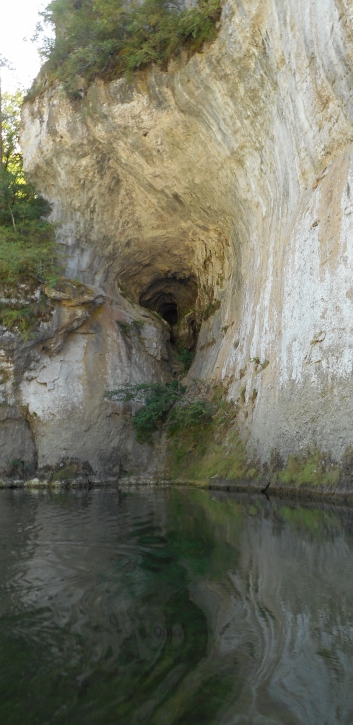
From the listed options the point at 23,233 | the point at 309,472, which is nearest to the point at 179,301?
the point at 23,233

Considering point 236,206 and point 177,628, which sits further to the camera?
point 236,206

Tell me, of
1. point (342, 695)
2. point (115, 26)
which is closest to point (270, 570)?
point (342, 695)

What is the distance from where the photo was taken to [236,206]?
15.3m

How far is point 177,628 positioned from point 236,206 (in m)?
13.8

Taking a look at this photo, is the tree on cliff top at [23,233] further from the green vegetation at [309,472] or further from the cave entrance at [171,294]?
the green vegetation at [309,472]

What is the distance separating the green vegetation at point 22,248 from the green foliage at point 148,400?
11.4 feet

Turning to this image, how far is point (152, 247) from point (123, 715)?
60.8ft

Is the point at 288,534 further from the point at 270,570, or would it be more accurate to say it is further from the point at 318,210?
the point at 318,210

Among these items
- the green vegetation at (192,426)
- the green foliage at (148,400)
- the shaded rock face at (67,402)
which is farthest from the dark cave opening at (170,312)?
the green foliage at (148,400)

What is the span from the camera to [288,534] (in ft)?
18.9

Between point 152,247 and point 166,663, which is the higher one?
point 152,247

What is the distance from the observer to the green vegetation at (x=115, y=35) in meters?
12.7

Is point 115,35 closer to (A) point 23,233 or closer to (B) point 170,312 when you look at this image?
(A) point 23,233

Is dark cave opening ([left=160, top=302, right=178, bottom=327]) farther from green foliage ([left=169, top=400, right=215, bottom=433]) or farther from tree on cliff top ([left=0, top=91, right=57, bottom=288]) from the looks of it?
green foliage ([left=169, top=400, right=215, bottom=433])
